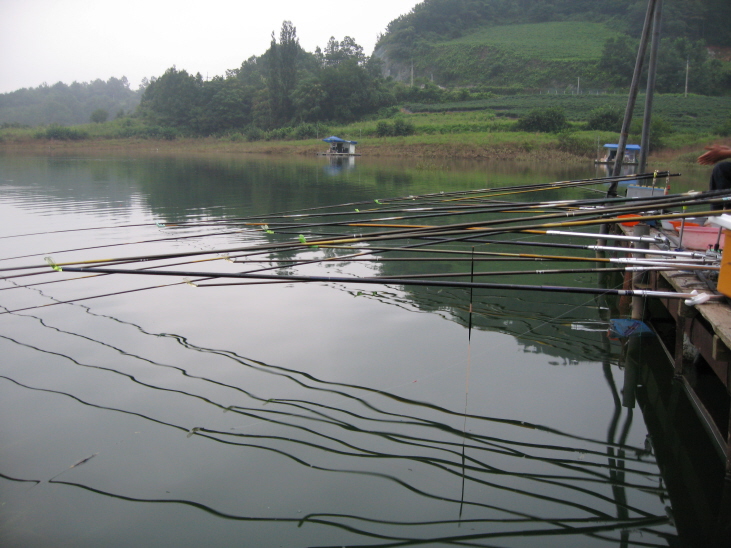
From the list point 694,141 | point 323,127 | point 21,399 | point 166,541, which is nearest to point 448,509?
point 166,541

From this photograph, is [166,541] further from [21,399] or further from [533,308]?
[533,308]

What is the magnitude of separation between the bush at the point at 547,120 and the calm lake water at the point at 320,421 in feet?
147

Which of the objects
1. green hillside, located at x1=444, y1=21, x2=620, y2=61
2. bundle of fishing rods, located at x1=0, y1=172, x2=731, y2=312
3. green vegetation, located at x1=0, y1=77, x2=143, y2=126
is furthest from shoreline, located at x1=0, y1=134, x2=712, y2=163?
green hillside, located at x1=444, y1=21, x2=620, y2=61

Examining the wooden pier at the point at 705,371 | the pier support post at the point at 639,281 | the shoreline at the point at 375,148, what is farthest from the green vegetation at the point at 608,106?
the wooden pier at the point at 705,371

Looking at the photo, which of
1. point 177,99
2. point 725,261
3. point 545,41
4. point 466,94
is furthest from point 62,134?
point 545,41

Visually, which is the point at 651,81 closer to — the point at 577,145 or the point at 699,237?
the point at 699,237

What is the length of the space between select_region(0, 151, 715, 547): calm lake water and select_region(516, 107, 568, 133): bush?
44882 millimetres

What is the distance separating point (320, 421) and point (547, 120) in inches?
1976

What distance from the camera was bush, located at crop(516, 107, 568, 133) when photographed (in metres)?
50.1

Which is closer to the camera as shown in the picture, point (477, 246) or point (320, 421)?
point (320, 421)

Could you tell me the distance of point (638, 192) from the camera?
35.5 ft

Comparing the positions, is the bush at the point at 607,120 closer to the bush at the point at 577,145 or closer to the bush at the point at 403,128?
the bush at the point at 577,145

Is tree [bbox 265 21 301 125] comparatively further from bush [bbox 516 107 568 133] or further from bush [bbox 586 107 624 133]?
bush [bbox 586 107 624 133]

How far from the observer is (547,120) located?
5028cm
